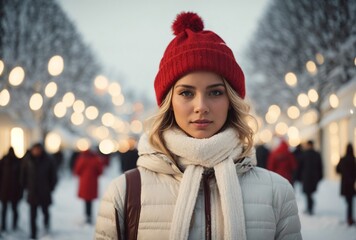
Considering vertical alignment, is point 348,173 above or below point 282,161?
below

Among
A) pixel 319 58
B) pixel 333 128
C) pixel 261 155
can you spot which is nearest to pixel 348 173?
pixel 261 155

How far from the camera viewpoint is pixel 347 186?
10.5 meters

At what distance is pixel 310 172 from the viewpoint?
40.3 ft

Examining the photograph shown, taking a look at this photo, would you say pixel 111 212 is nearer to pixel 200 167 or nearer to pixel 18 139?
pixel 200 167

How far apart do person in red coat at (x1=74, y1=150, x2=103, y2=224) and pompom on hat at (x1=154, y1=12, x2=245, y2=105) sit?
369 inches

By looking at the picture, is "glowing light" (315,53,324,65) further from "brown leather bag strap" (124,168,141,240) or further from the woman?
"brown leather bag strap" (124,168,141,240)

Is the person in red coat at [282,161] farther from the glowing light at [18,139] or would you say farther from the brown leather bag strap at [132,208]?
the brown leather bag strap at [132,208]

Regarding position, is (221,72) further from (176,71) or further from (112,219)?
(112,219)

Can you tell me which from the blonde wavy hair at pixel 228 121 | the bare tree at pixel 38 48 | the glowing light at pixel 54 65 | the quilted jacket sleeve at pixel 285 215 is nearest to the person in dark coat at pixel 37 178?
the glowing light at pixel 54 65

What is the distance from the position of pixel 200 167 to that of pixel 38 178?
310 inches

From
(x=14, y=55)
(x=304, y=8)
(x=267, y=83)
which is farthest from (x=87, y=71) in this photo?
(x=304, y=8)

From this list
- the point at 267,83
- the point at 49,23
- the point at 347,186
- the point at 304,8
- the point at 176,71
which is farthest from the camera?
the point at 267,83

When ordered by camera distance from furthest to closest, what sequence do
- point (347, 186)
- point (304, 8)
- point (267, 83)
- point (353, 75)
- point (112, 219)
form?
point (267, 83), point (304, 8), point (353, 75), point (347, 186), point (112, 219)

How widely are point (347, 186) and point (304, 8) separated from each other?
12.9 metres
